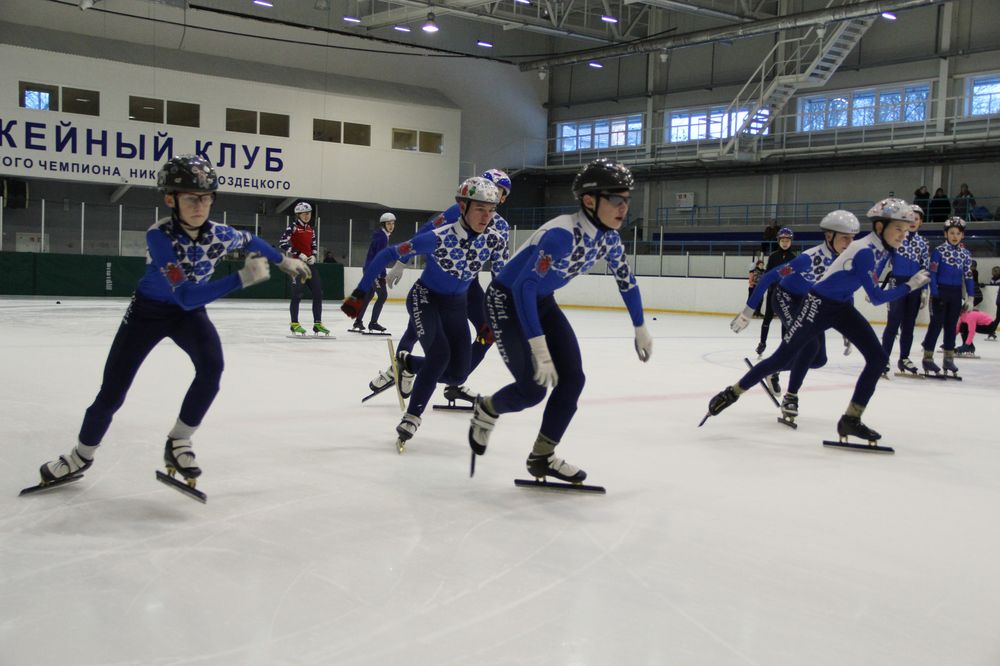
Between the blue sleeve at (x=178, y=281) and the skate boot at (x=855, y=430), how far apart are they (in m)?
3.97

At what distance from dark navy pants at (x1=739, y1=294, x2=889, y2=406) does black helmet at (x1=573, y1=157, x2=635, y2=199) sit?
225cm

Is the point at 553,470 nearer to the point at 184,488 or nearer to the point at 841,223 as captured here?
the point at 184,488

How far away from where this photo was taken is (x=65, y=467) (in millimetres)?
4266

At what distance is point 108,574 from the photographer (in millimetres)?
3150

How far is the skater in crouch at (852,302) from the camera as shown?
5969 mm

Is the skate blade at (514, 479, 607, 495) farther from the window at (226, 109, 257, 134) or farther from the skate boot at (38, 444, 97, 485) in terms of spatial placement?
the window at (226, 109, 257, 134)

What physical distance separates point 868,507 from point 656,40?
26.0m

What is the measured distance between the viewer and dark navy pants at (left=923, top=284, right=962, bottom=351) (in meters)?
10.6

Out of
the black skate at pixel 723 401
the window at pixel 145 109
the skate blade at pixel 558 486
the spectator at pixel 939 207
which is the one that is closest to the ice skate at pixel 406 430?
the skate blade at pixel 558 486

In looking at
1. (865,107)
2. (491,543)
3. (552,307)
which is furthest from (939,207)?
(491,543)

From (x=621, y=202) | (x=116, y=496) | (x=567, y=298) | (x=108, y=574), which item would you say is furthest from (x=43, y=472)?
(x=567, y=298)

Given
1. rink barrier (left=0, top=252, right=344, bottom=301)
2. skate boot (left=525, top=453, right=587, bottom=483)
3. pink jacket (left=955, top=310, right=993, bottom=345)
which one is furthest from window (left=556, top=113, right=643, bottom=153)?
skate boot (left=525, top=453, right=587, bottom=483)

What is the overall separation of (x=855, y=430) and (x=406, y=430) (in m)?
2.85

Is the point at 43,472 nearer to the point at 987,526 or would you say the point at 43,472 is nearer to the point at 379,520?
the point at 379,520
